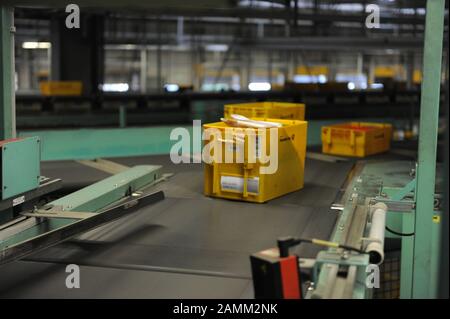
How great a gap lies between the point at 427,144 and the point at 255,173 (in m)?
1.82

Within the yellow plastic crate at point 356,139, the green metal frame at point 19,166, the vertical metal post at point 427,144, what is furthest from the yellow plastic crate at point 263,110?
the green metal frame at point 19,166

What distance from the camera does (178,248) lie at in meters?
4.23

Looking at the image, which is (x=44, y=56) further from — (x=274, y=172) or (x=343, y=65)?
(x=274, y=172)

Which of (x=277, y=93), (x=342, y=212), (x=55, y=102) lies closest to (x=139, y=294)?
(x=342, y=212)

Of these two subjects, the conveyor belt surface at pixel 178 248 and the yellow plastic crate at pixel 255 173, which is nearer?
the conveyor belt surface at pixel 178 248

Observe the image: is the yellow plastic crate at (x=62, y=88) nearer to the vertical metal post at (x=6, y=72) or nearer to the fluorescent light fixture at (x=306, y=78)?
the vertical metal post at (x=6, y=72)

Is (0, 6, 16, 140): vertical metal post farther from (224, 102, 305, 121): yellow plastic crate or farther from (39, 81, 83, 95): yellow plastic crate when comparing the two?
(39, 81, 83, 95): yellow plastic crate

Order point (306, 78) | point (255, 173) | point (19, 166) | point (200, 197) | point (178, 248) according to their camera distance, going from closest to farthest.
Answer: point (19, 166)
point (178, 248)
point (255, 173)
point (200, 197)
point (306, 78)

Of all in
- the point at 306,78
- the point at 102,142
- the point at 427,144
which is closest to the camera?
the point at 427,144

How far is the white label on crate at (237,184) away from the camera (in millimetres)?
5473

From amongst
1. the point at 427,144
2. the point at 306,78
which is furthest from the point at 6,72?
the point at 306,78

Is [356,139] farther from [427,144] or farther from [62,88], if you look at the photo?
[62,88]

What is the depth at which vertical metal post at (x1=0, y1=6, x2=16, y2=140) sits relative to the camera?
4.70 metres

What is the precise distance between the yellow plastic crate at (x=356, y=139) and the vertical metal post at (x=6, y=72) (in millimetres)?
4721
